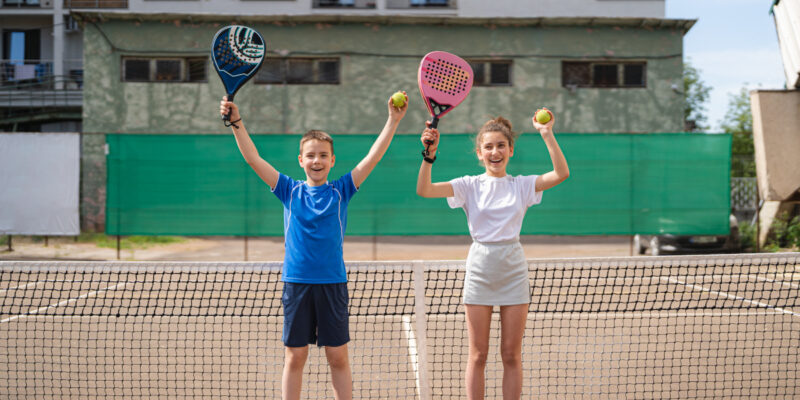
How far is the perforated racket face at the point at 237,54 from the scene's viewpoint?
3.16 m

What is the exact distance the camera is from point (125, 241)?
585 inches

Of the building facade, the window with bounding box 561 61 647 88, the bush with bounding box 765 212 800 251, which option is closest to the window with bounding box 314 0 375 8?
the building facade

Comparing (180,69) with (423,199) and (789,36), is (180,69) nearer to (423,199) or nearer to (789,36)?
(423,199)

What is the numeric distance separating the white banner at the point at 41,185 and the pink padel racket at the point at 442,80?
1034 centimetres

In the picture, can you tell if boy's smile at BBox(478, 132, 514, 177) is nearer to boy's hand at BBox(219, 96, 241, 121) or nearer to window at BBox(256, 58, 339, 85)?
boy's hand at BBox(219, 96, 241, 121)

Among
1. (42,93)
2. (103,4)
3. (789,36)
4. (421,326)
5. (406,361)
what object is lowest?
(406,361)

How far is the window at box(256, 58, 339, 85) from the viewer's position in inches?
691

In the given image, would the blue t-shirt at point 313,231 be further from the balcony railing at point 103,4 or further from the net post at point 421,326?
the balcony railing at point 103,4

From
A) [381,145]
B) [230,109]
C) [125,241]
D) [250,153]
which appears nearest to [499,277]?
[381,145]

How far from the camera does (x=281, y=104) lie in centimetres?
1742

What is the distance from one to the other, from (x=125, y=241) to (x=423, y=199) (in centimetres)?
783

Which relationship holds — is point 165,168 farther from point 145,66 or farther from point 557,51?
point 557,51

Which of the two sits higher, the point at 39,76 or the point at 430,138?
the point at 39,76

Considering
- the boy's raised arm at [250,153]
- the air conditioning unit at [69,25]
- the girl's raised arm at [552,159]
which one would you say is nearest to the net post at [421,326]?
the girl's raised arm at [552,159]
